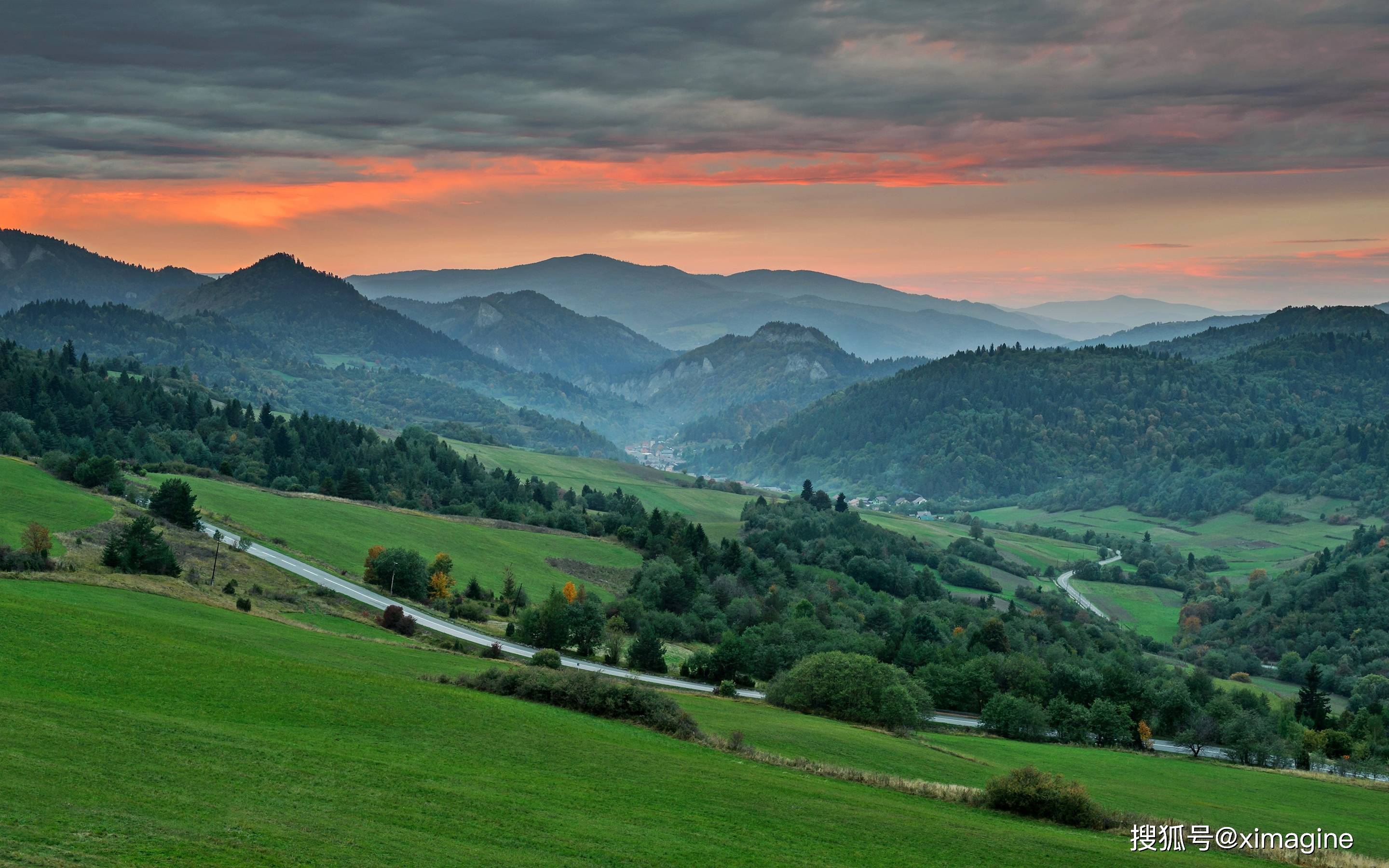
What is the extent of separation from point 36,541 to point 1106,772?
70.1 m

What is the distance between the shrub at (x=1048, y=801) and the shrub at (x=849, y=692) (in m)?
29.9

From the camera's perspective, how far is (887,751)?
180 ft

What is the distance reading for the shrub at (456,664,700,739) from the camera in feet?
157

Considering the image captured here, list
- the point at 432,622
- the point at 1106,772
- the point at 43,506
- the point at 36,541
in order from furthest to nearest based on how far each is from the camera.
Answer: the point at 43,506
the point at 432,622
the point at 36,541
the point at 1106,772

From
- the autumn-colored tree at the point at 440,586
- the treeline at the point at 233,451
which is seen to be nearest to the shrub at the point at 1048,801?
the autumn-colored tree at the point at 440,586

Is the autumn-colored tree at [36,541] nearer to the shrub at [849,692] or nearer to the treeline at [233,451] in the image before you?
the shrub at [849,692]

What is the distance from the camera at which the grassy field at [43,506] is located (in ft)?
254

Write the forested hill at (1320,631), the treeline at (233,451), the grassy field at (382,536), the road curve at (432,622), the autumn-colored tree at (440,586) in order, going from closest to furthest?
the road curve at (432,622) → the autumn-colored tree at (440,586) → the grassy field at (382,536) → the treeline at (233,451) → the forested hill at (1320,631)

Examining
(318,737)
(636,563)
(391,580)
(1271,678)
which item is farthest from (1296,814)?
(1271,678)

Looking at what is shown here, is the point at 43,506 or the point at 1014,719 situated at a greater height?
the point at 43,506

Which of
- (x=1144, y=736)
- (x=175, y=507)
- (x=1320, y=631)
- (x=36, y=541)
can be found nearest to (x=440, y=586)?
(x=175, y=507)

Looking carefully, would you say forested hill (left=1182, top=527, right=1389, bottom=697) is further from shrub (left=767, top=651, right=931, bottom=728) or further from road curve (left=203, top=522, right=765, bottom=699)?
road curve (left=203, top=522, right=765, bottom=699)

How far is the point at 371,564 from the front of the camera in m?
99.9

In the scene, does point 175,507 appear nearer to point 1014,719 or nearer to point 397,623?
point 397,623
